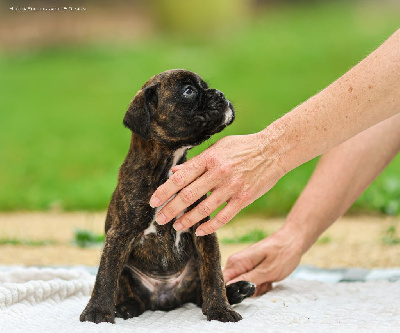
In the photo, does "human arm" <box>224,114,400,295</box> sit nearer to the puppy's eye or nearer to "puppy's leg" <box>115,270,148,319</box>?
"puppy's leg" <box>115,270,148,319</box>

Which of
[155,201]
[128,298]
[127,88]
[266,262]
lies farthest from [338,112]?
[127,88]

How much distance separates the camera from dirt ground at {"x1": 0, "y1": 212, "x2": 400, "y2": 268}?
14.6ft

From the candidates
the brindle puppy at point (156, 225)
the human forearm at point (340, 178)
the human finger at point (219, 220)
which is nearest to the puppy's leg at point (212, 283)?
the brindle puppy at point (156, 225)

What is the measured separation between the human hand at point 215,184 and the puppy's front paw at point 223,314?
302 mm

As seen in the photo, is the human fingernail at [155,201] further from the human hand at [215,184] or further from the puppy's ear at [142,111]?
the puppy's ear at [142,111]

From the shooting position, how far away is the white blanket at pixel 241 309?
2.47m

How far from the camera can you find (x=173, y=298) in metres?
2.88

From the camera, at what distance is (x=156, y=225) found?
2703 mm

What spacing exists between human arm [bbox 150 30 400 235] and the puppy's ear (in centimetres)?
23

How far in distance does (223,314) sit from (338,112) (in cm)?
88

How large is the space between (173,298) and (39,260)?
1.85m

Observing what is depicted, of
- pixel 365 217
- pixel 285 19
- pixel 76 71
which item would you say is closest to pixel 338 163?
pixel 365 217

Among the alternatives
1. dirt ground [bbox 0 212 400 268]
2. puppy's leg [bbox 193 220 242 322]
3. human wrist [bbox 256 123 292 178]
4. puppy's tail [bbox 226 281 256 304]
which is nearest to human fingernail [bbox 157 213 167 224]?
puppy's leg [bbox 193 220 242 322]

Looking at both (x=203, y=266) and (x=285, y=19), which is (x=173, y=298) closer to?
(x=203, y=266)
